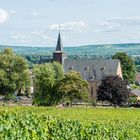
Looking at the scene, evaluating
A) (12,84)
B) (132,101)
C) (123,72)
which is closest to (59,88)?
(12,84)

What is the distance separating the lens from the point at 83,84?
87750mm

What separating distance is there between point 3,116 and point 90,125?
704 cm

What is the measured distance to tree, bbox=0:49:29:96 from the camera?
313ft

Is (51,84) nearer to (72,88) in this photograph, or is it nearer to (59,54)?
(72,88)

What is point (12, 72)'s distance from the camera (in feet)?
316

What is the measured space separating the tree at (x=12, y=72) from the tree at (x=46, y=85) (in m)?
4.07

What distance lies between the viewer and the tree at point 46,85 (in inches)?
3489

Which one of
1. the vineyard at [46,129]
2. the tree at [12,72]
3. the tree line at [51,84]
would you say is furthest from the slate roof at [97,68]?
the vineyard at [46,129]

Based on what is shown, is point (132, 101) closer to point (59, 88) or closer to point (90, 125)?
point (59, 88)

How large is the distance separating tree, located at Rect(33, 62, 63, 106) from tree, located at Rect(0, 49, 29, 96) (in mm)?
4071

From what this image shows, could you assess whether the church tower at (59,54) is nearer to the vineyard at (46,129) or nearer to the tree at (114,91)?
the tree at (114,91)

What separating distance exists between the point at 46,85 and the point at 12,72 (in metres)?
9.48

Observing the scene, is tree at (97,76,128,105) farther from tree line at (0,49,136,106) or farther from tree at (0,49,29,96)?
tree at (0,49,29,96)

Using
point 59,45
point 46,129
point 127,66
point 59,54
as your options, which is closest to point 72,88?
point 59,54
